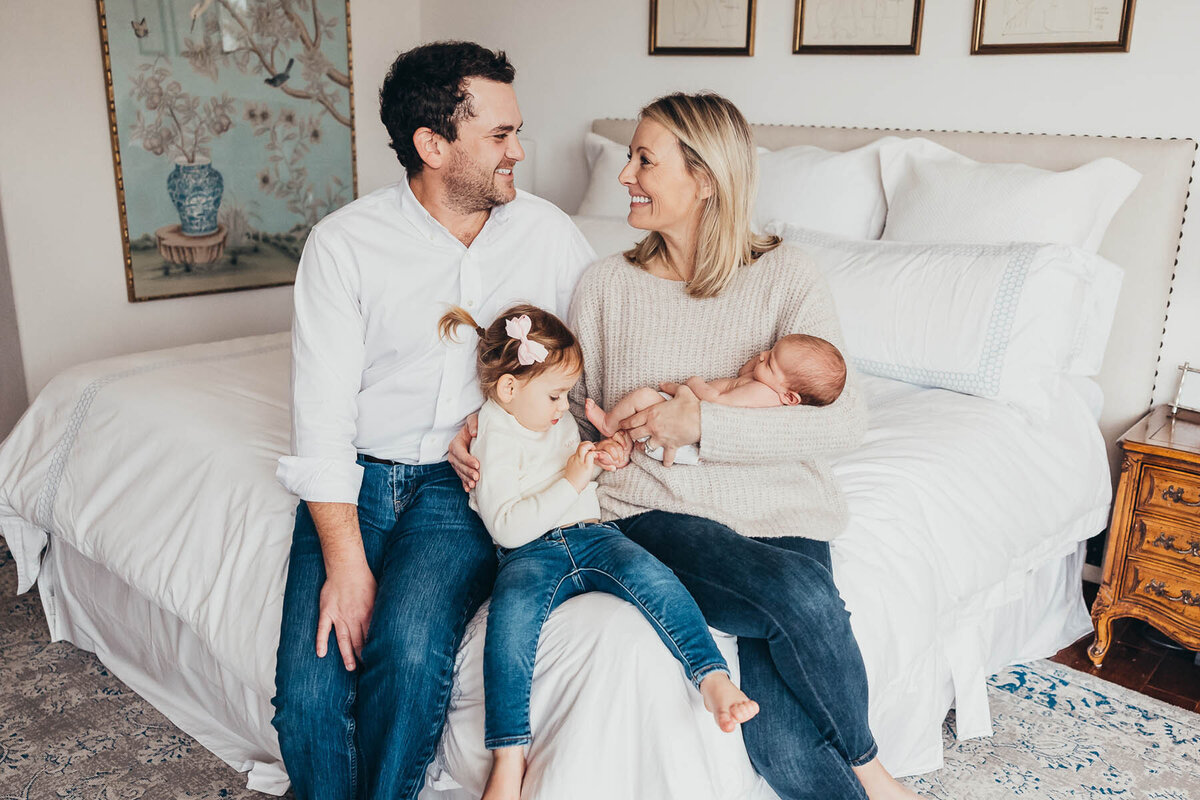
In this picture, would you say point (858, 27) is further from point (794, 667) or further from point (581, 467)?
point (794, 667)

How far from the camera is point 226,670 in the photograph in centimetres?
187

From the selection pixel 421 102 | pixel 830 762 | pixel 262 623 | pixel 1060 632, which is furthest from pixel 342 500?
pixel 1060 632

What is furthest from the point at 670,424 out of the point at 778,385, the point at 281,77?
the point at 281,77

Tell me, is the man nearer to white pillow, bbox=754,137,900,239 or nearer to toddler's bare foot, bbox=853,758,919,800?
toddler's bare foot, bbox=853,758,919,800

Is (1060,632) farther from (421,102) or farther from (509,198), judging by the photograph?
(421,102)

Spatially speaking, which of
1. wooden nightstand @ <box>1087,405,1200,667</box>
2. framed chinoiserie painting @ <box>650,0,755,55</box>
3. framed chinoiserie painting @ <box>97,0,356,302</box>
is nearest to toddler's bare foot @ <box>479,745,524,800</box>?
wooden nightstand @ <box>1087,405,1200,667</box>

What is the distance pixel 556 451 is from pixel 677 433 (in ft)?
0.66

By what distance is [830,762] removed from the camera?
55.0 inches

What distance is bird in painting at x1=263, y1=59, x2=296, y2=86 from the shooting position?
3748 millimetres

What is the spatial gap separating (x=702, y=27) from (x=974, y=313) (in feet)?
5.00

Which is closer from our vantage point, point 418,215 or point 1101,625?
point 418,215

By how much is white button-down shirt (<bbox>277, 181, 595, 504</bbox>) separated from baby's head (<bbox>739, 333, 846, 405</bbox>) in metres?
0.50

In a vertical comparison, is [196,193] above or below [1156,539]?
above

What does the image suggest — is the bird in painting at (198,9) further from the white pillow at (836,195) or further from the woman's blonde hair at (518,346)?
the woman's blonde hair at (518,346)
